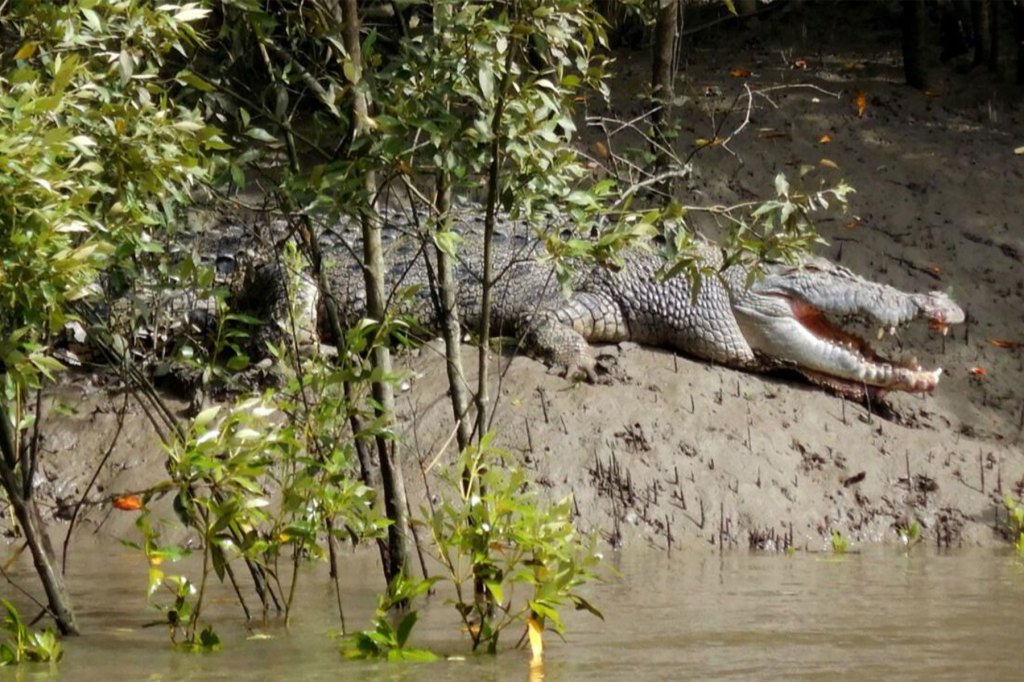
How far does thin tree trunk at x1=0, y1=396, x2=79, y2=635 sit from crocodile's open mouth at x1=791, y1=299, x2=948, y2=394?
5.00m

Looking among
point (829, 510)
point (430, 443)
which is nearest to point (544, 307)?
point (430, 443)

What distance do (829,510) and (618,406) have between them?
3.99 ft

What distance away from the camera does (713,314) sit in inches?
355

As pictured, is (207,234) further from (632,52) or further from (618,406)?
(632,52)

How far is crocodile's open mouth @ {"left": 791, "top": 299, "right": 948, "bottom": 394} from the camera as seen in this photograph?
334 inches

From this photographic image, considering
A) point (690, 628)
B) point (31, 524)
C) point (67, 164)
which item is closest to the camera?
point (67, 164)

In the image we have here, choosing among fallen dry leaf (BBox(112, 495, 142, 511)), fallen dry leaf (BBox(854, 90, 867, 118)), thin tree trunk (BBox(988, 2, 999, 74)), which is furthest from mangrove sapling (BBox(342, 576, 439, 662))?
thin tree trunk (BBox(988, 2, 999, 74))

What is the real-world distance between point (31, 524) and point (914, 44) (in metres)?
9.41

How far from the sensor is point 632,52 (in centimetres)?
1386

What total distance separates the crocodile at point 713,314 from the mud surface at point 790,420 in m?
0.18

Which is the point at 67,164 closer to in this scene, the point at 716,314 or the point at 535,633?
the point at 535,633

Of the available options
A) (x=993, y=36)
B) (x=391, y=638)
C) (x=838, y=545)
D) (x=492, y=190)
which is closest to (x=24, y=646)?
(x=391, y=638)

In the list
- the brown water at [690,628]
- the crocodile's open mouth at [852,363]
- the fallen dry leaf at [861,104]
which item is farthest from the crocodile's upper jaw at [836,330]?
the fallen dry leaf at [861,104]

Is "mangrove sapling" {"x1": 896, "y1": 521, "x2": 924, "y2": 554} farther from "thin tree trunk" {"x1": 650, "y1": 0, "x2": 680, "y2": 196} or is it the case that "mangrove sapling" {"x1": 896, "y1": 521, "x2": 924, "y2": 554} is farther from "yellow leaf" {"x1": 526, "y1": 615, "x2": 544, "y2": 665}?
"yellow leaf" {"x1": 526, "y1": 615, "x2": 544, "y2": 665}
